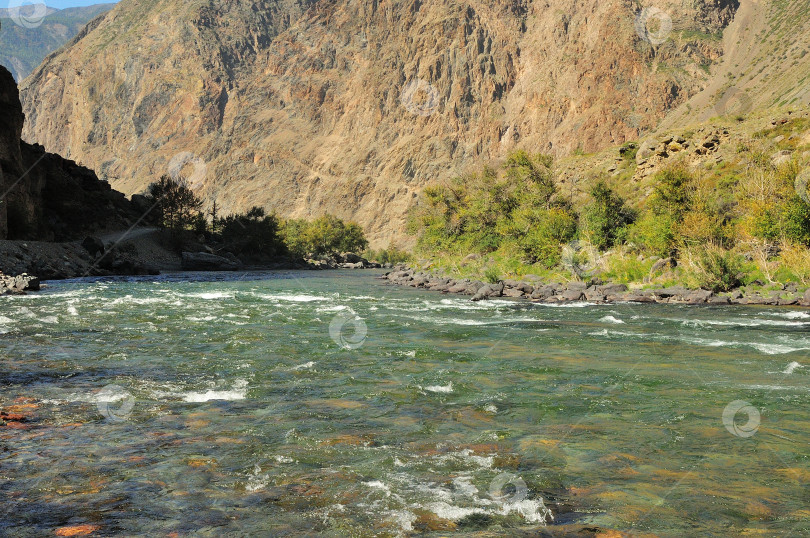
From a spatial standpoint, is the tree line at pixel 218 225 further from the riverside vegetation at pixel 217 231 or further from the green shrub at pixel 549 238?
the green shrub at pixel 549 238

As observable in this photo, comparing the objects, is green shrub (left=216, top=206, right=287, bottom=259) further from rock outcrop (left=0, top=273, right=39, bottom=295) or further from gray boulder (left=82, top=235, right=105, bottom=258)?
rock outcrop (left=0, top=273, right=39, bottom=295)

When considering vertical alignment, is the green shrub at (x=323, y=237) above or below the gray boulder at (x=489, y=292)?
above

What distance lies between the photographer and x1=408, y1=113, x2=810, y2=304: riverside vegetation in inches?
1198

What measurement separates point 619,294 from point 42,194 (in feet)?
230

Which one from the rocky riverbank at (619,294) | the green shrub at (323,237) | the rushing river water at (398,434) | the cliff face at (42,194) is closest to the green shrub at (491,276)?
the rocky riverbank at (619,294)

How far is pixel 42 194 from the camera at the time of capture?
235 feet

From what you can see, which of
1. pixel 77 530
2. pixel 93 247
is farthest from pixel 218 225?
pixel 77 530

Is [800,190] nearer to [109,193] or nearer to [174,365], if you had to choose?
[174,365]

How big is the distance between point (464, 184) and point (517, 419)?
64.9m

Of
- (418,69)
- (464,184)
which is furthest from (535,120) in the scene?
(464,184)

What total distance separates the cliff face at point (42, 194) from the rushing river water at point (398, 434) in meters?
47.0

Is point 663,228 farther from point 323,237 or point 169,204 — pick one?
point 323,237

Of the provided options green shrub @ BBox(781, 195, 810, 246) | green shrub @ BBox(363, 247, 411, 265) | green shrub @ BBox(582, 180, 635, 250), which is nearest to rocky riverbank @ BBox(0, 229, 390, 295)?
green shrub @ BBox(582, 180, 635, 250)

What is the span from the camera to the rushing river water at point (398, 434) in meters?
5.63
